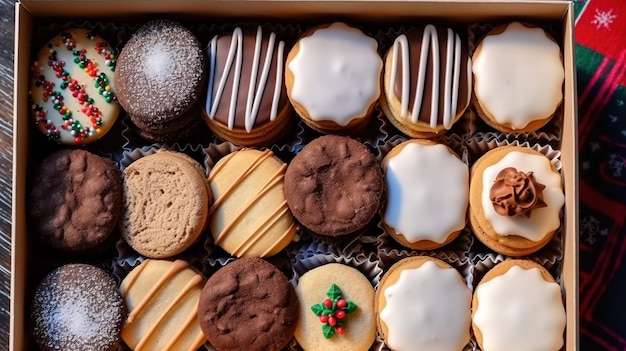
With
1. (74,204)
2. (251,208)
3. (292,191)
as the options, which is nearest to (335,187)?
(292,191)

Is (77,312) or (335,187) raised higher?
(335,187)

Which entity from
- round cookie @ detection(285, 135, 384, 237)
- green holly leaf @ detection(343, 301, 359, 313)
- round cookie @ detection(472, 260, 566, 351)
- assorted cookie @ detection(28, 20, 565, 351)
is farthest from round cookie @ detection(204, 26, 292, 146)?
round cookie @ detection(472, 260, 566, 351)

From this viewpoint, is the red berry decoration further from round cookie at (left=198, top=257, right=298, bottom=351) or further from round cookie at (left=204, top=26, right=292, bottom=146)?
round cookie at (left=204, top=26, right=292, bottom=146)

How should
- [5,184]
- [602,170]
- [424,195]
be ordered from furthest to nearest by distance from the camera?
[602,170] → [5,184] → [424,195]

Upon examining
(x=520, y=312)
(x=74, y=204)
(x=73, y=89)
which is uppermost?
(x=73, y=89)

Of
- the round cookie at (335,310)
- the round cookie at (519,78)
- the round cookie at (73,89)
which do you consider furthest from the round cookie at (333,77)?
the round cookie at (73,89)

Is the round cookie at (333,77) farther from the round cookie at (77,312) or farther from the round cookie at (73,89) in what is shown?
the round cookie at (77,312)

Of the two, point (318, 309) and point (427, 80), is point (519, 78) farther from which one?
point (318, 309)
